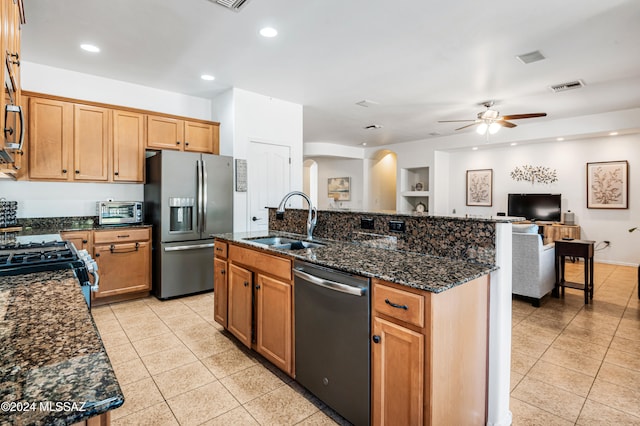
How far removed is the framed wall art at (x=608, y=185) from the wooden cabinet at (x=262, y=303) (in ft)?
22.6

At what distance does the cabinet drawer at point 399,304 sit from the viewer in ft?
4.68

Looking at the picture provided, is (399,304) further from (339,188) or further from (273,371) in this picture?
(339,188)

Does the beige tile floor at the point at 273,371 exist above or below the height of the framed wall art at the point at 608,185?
below

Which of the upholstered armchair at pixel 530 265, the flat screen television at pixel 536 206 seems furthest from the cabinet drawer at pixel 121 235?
the flat screen television at pixel 536 206

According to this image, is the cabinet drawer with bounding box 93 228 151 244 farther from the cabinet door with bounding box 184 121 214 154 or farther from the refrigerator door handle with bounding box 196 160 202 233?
the cabinet door with bounding box 184 121 214 154

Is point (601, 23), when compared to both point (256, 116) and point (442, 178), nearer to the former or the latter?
point (256, 116)

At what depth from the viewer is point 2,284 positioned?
1386 mm

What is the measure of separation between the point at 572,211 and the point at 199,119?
23.2 ft

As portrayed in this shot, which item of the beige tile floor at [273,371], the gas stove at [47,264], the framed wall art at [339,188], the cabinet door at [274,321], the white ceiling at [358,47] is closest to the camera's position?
the gas stove at [47,264]

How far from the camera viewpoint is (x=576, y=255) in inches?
158

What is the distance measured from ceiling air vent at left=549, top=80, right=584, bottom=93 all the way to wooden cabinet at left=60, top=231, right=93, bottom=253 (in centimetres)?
588

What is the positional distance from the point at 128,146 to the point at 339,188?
21.7ft

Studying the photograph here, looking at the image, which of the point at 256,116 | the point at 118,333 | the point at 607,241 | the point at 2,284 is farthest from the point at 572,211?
the point at 2,284

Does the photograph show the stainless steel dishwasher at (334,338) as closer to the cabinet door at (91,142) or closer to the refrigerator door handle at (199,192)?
the refrigerator door handle at (199,192)
